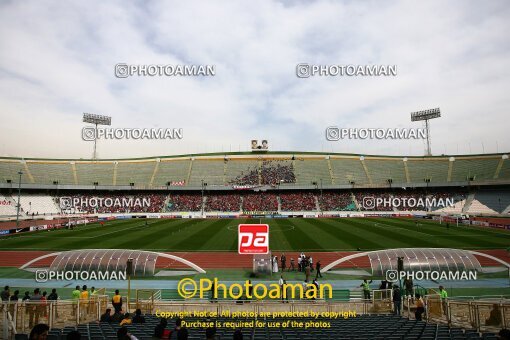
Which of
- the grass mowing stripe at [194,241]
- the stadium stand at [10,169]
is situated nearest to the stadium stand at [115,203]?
the stadium stand at [10,169]

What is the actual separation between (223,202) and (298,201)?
59.7ft

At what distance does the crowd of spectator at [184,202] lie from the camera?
77625mm

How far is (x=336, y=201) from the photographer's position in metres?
78.6

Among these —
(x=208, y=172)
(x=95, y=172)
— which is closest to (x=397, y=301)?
(x=208, y=172)

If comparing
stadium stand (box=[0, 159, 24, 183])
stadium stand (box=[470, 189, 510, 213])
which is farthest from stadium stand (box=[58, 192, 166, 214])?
stadium stand (box=[470, 189, 510, 213])

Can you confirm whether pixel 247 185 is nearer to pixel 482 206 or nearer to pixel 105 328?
pixel 482 206

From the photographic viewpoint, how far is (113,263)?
2323cm

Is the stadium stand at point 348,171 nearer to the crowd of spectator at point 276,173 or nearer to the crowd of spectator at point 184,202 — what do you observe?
the crowd of spectator at point 276,173

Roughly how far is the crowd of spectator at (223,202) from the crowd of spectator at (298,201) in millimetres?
10993

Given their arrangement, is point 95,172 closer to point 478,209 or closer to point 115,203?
point 115,203

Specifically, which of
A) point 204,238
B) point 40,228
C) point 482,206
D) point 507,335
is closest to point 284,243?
point 204,238

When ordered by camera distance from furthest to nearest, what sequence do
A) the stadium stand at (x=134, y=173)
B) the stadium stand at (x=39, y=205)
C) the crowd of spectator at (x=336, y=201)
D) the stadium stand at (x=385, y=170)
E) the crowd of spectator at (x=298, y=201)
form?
the stadium stand at (x=134, y=173), the stadium stand at (x=385, y=170), the crowd of spectator at (x=298, y=201), the crowd of spectator at (x=336, y=201), the stadium stand at (x=39, y=205)

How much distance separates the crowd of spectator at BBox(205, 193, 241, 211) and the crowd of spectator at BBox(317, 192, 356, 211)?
20.1 meters

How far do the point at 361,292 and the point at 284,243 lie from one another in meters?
18.3
